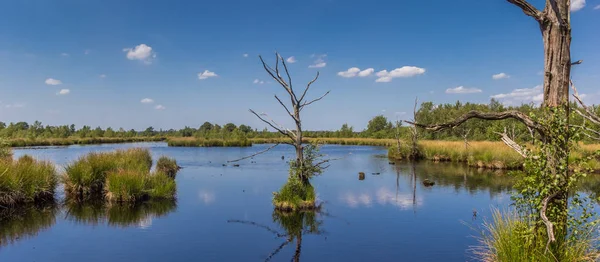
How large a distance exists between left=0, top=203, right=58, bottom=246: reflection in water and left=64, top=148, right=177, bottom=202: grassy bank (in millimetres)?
1723

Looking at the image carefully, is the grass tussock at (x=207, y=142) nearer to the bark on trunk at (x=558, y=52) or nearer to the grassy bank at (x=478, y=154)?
the grassy bank at (x=478, y=154)

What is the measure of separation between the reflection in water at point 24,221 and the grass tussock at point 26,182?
0.47m

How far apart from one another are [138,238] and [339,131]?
9465 centimetres

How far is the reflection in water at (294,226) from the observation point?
34.5ft

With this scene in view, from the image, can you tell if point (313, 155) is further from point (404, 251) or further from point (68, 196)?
point (68, 196)

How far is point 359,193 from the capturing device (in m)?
18.8

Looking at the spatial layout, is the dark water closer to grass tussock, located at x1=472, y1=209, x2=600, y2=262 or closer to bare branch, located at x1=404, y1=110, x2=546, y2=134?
grass tussock, located at x1=472, y1=209, x2=600, y2=262

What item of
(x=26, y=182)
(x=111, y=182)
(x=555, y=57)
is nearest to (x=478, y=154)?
(x=111, y=182)

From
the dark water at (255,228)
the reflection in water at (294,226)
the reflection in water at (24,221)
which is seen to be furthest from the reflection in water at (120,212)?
the reflection in water at (294,226)

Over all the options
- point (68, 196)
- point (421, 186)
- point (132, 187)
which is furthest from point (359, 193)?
point (68, 196)

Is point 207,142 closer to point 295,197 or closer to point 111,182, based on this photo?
point 111,182

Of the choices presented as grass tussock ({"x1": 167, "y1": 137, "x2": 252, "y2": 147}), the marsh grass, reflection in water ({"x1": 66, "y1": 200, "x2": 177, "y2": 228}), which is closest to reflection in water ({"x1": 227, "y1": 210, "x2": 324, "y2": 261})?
reflection in water ({"x1": 66, "y1": 200, "x2": 177, "y2": 228})

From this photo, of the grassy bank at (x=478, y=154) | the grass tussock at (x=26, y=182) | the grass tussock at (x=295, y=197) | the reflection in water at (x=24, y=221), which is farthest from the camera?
the grassy bank at (x=478, y=154)

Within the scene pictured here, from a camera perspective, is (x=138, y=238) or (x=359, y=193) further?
(x=359, y=193)
